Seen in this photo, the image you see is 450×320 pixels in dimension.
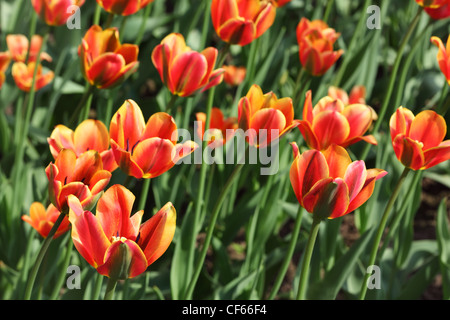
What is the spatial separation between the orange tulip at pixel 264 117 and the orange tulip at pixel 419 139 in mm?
130

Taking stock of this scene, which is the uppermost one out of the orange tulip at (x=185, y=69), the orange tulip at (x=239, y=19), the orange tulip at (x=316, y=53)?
the orange tulip at (x=316, y=53)

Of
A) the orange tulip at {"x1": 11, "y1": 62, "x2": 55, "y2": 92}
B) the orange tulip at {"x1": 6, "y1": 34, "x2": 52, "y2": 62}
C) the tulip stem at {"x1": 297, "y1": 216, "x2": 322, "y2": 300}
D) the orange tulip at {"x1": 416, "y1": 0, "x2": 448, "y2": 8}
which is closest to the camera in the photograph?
the tulip stem at {"x1": 297, "y1": 216, "x2": 322, "y2": 300}

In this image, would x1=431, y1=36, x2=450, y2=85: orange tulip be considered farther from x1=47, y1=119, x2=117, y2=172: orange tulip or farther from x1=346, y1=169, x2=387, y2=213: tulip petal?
x1=47, y1=119, x2=117, y2=172: orange tulip

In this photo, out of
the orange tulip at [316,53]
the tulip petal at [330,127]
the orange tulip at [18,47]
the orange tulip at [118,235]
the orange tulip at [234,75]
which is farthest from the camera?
the orange tulip at [234,75]

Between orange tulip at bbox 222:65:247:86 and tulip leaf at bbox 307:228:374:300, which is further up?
orange tulip at bbox 222:65:247:86

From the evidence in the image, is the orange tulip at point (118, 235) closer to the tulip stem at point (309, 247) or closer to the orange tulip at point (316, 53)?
the tulip stem at point (309, 247)

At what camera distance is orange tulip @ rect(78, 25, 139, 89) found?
0.99 metres

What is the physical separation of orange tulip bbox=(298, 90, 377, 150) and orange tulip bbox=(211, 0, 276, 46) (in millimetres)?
180

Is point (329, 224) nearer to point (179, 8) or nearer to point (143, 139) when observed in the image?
point (143, 139)

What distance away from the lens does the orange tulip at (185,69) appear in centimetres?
94

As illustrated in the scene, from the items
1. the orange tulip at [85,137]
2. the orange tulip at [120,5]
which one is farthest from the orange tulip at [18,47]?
the orange tulip at [85,137]

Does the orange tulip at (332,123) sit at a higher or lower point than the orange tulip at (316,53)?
lower

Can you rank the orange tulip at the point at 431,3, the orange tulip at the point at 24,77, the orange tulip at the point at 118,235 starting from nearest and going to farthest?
1. the orange tulip at the point at 118,235
2. the orange tulip at the point at 431,3
3. the orange tulip at the point at 24,77

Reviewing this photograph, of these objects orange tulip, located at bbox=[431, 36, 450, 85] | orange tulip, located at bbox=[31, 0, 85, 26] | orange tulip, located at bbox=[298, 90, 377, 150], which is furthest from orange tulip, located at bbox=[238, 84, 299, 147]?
orange tulip, located at bbox=[31, 0, 85, 26]
